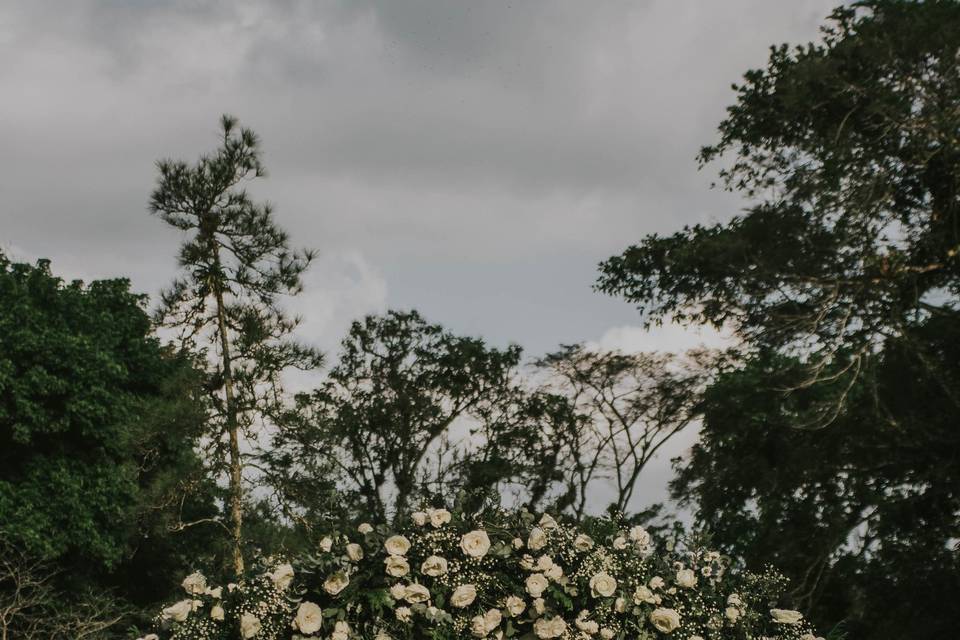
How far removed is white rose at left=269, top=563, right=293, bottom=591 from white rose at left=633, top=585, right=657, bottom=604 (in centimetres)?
211

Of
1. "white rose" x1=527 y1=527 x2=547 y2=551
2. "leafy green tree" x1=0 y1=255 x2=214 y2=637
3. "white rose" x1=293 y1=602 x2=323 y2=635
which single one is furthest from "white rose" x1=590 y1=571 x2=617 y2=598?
"leafy green tree" x1=0 y1=255 x2=214 y2=637

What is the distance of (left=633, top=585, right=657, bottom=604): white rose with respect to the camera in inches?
267

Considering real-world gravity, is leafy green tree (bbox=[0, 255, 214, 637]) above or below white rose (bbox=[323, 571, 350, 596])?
above

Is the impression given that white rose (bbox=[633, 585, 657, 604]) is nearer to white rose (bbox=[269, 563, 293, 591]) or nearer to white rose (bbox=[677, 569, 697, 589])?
white rose (bbox=[677, 569, 697, 589])

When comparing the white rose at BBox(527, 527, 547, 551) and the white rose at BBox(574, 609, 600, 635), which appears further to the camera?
the white rose at BBox(527, 527, 547, 551)

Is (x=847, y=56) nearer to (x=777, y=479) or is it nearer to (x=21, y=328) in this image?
(x=777, y=479)

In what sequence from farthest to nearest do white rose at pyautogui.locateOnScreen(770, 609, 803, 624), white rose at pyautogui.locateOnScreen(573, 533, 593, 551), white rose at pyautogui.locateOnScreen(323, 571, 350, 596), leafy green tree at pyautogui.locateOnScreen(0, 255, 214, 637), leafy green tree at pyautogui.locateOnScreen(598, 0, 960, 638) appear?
leafy green tree at pyautogui.locateOnScreen(0, 255, 214, 637) < leafy green tree at pyautogui.locateOnScreen(598, 0, 960, 638) < white rose at pyautogui.locateOnScreen(770, 609, 803, 624) < white rose at pyautogui.locateOnScreen(573, 533, 593, 551) < white rose at pyautogui.locateOnScreen(323, 571, 350, 596)

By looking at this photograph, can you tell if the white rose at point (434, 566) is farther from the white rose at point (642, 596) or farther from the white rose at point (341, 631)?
the white rose at point (642, 596)

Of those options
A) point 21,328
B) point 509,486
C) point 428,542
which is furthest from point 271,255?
point 428,542

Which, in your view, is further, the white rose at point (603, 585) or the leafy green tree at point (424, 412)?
the leafy green tree at point (424, 412)

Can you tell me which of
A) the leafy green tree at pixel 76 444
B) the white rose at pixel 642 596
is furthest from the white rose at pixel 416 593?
A: the leafy green tree at pixel 76 444

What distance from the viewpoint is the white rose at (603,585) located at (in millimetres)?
→ 6680

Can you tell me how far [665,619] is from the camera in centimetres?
676

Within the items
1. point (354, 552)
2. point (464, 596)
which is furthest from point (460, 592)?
point (354, 552)
